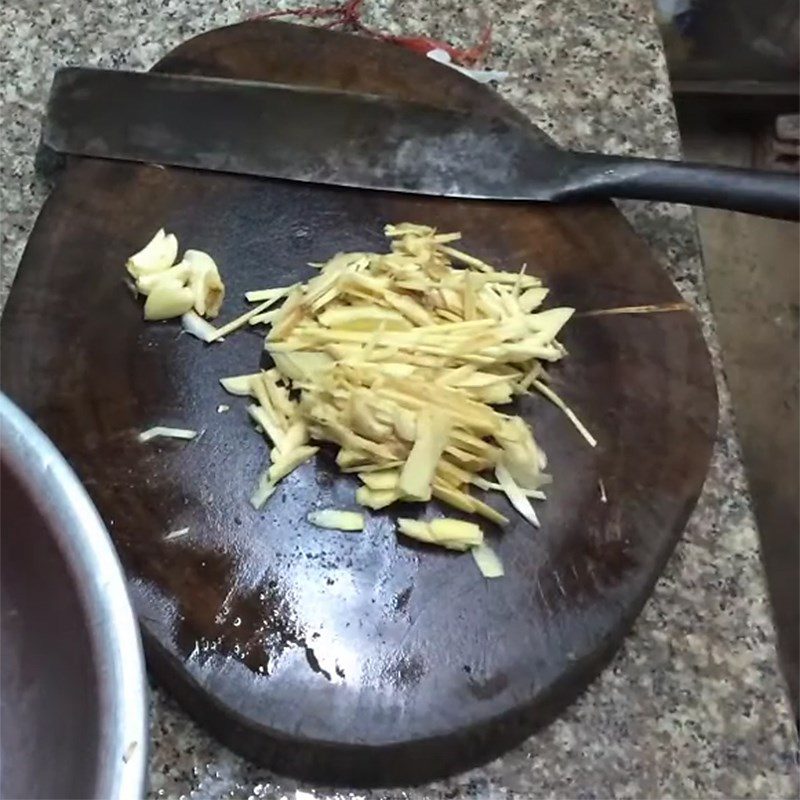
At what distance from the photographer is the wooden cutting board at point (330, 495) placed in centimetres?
69

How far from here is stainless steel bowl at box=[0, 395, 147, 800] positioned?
0.56m

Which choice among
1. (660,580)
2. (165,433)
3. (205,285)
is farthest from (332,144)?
(660,580)

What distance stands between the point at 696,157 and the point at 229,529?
3.57 feet

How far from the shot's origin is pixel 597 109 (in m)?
1.02

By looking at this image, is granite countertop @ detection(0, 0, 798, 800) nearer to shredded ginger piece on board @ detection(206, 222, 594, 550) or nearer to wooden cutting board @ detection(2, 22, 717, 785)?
wooden cutting board @ detection(2, 22, 717, 785)

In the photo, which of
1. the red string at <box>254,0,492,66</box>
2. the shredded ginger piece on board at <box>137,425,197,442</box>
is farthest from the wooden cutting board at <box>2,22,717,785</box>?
the red string at <box>254,0,492,66</box>

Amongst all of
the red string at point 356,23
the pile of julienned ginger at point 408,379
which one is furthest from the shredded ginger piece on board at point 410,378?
the red string at point 356,23

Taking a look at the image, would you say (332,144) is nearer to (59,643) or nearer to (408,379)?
(408,379)

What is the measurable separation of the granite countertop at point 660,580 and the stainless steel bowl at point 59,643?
0.12 meters

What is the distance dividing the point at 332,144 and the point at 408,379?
23cm

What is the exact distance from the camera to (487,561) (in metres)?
0.73

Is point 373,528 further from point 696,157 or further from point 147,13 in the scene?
point 696,157

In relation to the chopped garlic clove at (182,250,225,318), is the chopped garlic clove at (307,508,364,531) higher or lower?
lower

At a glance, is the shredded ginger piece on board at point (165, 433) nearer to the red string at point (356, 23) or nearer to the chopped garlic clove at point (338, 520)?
the chopped garlic clove at point (338, 520)
